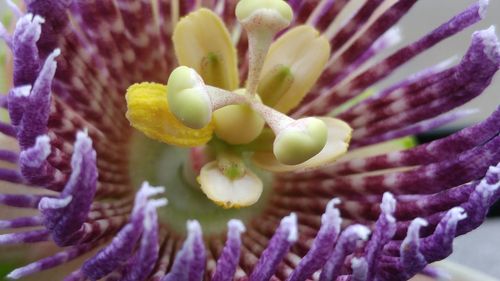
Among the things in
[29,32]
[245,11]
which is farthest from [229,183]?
[29,32]

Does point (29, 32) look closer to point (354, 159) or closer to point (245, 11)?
point (245, 11)

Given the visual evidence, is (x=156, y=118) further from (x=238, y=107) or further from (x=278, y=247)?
(x=278, y=247)

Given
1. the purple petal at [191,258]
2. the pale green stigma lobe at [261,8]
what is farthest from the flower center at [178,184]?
the purple petal at [191,258]

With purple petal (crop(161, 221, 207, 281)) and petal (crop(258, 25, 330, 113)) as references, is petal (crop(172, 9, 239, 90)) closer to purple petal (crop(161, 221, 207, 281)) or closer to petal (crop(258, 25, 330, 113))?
petal (crop(258, 25, 330, 113))

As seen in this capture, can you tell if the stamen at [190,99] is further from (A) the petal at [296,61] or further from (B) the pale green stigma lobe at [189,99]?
(A) the petal at [296,61]

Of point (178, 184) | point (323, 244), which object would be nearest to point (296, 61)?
point (178, 184)

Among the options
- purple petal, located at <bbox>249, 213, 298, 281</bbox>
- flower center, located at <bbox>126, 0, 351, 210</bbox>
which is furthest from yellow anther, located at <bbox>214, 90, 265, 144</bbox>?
purple petal, located at <bbox>249, 213, 298, 281</bbox>

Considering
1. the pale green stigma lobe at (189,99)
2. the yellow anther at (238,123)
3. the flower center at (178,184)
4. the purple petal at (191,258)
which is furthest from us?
the flower center at (178,184)
